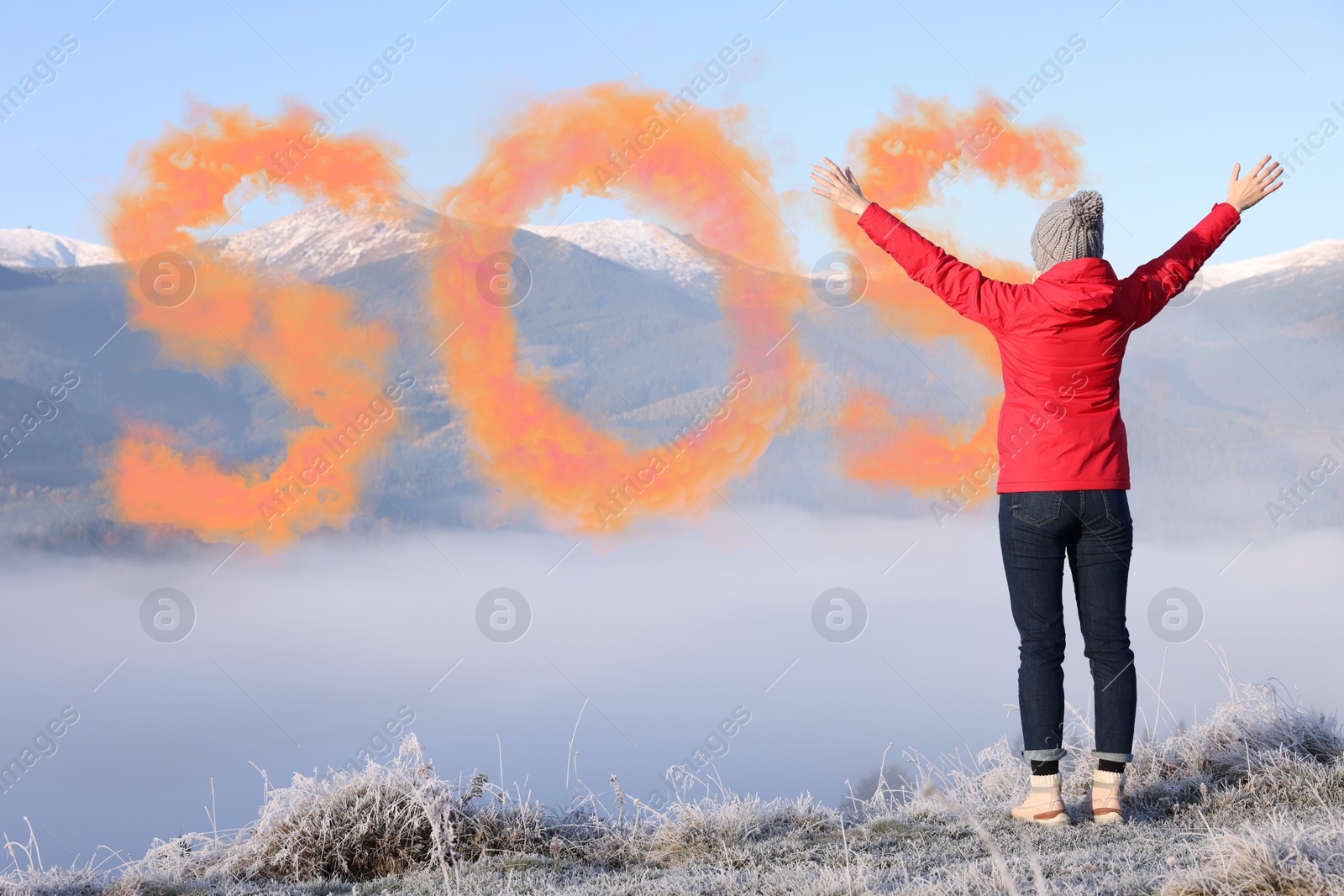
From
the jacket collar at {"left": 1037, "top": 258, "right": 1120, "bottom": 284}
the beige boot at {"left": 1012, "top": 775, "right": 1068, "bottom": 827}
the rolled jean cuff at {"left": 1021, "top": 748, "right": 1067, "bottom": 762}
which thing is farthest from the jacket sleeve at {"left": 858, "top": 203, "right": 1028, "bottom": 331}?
the beige boot at {"left": 1012, "top": 775, "right": 1068, "bottom": 827}

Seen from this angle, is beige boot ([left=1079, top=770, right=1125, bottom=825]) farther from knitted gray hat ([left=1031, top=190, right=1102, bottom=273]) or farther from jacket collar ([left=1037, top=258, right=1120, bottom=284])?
knitted gray hat ([left=1031, top=190, right=1102, bottom=273])

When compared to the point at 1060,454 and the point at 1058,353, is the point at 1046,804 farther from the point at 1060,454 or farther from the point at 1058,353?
the point at 1058,353

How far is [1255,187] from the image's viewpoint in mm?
5367

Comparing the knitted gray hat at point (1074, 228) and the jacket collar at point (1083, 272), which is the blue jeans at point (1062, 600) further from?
the knitted gray hat at point (1074, 228)


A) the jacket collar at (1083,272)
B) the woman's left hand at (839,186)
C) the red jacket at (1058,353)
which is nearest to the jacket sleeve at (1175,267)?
the red jacket at (1058,353)

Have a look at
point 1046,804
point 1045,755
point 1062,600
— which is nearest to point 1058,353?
point 1062,600

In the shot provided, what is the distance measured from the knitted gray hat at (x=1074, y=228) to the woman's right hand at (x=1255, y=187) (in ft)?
4.11

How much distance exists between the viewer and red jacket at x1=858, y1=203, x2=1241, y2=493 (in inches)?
181

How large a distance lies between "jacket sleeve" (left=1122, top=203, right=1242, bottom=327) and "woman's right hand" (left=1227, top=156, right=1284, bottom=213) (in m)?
0.07

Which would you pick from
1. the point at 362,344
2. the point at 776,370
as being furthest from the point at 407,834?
the point at 362,344

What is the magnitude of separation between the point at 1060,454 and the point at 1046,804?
5.88 ft

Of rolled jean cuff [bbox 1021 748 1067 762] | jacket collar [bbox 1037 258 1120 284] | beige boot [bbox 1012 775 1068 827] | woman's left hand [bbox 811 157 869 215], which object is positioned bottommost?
beige boot [bbox 1012 775 1068 827]

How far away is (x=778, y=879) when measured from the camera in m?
4.03

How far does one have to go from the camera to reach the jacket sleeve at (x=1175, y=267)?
4.80m
